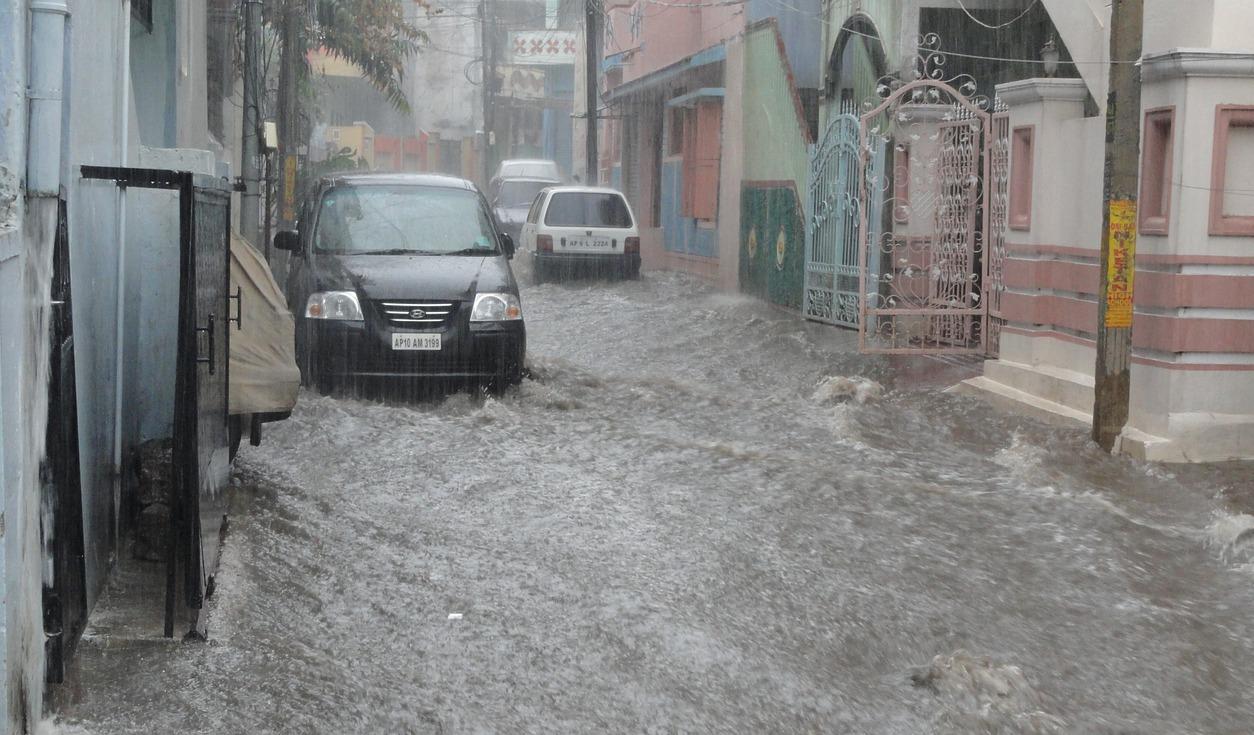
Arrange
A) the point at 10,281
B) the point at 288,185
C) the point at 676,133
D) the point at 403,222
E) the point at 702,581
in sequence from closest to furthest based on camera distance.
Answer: the point at 10,281 → the point at 702,581 → the point at 403,222 → the point at 288,185 → the point at 676,133

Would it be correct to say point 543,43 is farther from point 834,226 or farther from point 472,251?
point 472,251

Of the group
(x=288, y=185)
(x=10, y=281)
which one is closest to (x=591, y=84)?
(x=288, y=185)

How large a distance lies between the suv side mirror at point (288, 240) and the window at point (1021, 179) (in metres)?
5.39

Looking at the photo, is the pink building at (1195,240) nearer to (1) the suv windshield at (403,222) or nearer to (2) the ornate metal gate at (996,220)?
(2) the ornate metal gate at (996,220)

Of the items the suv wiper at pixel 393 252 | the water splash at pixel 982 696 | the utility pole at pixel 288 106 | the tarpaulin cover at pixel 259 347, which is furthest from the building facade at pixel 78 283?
the utility pole at pixel 288 106

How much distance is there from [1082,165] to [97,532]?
735 centimetres

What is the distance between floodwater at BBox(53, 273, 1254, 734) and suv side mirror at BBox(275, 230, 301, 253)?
126 centimetres

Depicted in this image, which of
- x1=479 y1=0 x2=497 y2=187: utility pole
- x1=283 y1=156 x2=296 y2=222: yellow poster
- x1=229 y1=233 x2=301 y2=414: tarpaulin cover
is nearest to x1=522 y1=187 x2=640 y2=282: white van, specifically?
x1=283 y1=156 x2=296 y2=222: yellow poster

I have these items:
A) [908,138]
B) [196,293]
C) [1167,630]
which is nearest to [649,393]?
[908,138]

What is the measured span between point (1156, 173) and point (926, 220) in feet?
16.4

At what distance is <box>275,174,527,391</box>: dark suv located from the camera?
32.8 ft

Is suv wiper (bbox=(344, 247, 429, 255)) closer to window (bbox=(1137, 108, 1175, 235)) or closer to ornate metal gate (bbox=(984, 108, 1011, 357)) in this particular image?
ornate metal gate (bbox=(984, 108, 1011, 357))

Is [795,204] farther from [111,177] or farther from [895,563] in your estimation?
[111,177]

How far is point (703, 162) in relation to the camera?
930 inches
